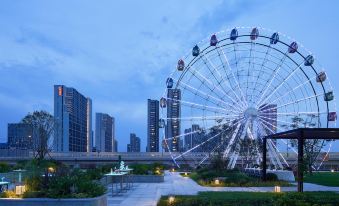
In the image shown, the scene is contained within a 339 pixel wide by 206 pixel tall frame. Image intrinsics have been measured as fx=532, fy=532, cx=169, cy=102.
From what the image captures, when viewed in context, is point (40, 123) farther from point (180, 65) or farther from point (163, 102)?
point (180, 65)

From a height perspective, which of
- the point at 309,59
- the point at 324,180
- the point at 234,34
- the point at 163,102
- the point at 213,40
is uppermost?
the point at 234,34

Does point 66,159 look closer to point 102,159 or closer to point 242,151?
point 102,159

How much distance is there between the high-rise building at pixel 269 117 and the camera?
44794 millimetres

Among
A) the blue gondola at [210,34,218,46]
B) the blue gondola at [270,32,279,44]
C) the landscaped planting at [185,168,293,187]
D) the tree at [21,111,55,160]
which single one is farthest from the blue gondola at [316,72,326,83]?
the tree at [21,111,55,160]

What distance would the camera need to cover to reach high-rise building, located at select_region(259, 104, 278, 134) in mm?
44794

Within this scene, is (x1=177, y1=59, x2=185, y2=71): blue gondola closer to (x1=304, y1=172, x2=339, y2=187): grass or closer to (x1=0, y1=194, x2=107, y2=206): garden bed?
(x1=304, y1=172, x2=339, y2=187): grass

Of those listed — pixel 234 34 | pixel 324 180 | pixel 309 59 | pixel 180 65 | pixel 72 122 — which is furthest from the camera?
pixel 72 122

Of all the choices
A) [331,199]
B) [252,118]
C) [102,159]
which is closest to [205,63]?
[252,118]

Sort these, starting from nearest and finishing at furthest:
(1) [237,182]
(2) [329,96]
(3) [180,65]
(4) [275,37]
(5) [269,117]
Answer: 1. (1) [237,182]
2. (4) [275,37]
3. (2) [329,96]
4. (3) [180,65]
5. (5) [269,117]

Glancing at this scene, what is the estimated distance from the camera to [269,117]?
45375 mm

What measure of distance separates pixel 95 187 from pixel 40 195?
1.80m

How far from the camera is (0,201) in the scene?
17078 mm

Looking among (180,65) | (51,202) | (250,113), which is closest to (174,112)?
(180,65)

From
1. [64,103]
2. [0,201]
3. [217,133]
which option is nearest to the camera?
[0,201]
